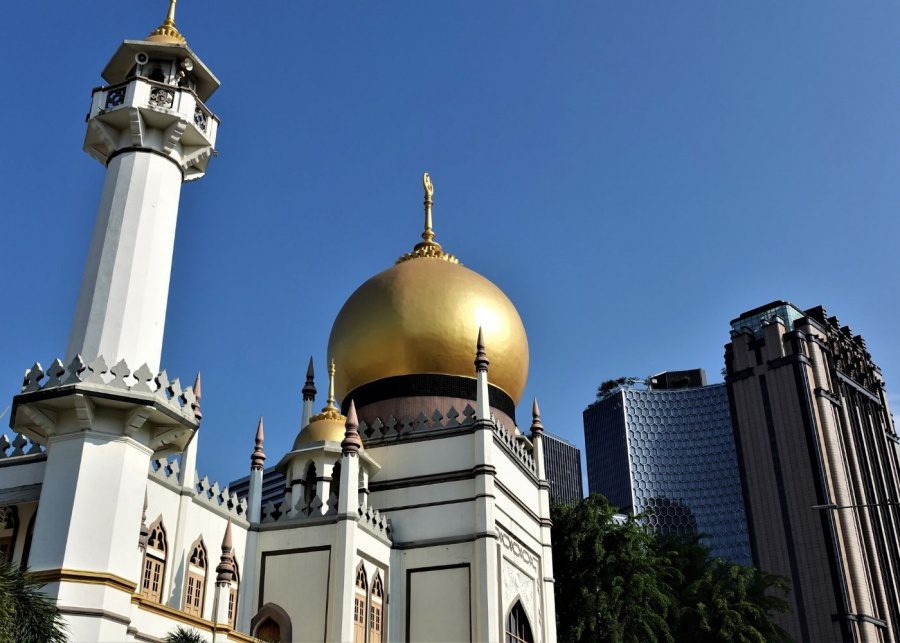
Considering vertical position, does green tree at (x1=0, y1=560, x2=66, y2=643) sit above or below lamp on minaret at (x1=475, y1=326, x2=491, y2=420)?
below

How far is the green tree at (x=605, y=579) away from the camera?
25875 mm

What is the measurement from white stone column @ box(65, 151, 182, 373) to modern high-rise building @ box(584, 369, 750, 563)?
9213 cm

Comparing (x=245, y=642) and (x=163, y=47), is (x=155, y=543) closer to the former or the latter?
(x=245, y=642)

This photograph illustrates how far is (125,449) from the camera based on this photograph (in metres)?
13.3

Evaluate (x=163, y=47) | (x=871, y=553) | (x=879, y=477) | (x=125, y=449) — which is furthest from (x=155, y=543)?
(x=879, y=477)

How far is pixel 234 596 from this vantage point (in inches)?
779

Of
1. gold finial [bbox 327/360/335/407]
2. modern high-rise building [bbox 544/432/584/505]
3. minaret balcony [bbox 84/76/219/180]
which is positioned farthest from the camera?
modern high-rise building [bbox 544/432/584/505]

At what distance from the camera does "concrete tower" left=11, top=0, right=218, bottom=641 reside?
41.1ft

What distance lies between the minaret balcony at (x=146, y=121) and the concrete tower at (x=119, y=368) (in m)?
0.02

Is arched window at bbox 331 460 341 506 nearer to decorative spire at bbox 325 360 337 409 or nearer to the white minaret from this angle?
decorative spire at bbox 325 360 337 409

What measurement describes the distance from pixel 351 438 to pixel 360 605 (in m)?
3.42

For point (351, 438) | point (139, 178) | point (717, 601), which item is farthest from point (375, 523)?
point (717, 601)

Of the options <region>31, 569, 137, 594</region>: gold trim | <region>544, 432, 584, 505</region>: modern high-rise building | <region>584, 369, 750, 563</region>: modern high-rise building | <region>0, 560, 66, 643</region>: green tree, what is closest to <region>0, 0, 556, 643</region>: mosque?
<region>31, 569, 137, 594</region>: gold trim

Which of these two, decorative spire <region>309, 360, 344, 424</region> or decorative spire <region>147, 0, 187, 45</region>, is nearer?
decorative spire <region>147, 0, 187, 45</region>
